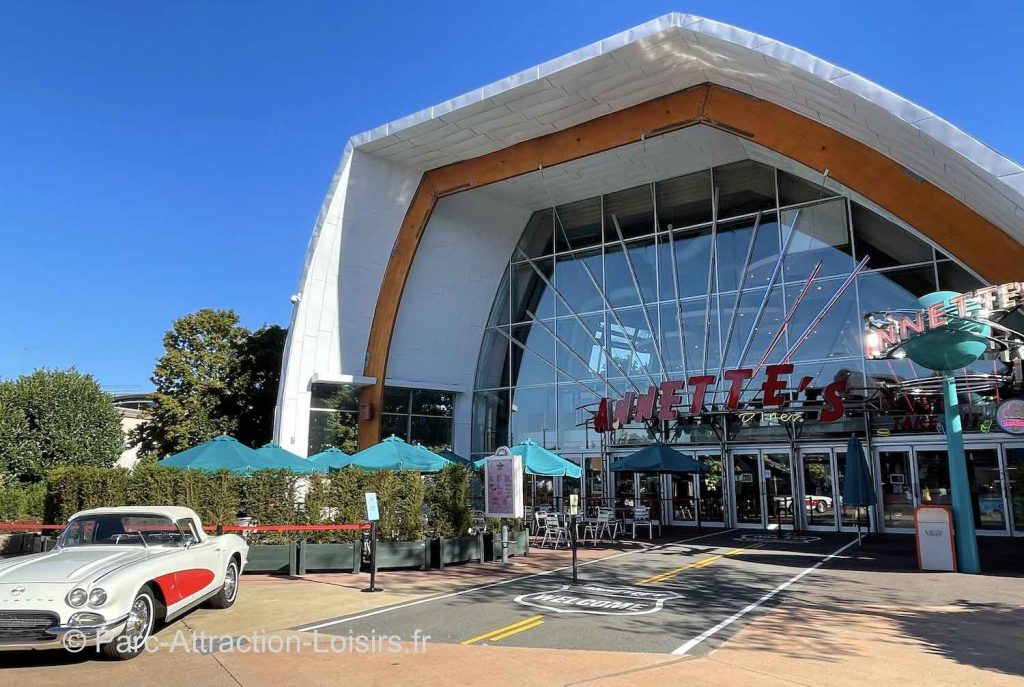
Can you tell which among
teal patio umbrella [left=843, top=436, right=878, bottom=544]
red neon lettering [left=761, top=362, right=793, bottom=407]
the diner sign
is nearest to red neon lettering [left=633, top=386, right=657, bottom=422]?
red neon lettering [left=761, top=362, right=793, bottom=407]

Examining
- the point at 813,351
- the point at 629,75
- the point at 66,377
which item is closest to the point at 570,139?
the point at 629,75

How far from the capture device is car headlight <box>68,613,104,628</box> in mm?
6508

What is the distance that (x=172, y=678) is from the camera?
6.35 metres

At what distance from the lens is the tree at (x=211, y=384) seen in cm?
2978

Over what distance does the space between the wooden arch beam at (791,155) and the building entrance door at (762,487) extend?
8.19 meters

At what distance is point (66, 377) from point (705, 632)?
921 inches

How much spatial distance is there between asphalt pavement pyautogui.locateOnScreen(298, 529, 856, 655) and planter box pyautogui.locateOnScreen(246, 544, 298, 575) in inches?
151

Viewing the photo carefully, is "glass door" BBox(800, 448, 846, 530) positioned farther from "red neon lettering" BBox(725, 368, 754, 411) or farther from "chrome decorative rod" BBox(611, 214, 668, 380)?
"chrome decorative rod" BBox(611, 214, 668, 380)

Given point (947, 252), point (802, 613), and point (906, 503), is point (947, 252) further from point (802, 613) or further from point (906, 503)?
point (802, 613)

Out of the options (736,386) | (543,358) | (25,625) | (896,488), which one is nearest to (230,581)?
(25,625)

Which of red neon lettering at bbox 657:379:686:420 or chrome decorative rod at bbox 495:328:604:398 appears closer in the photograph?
red neon lettering at bbox 657:379:686:420

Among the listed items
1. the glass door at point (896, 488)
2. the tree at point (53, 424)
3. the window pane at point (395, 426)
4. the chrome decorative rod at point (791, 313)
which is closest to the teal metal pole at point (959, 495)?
the glass door at point (896, 488)

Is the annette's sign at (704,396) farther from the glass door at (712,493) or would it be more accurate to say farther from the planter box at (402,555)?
the planter box at (402,555)

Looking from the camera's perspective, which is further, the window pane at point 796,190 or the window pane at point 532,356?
the window pane at point 532,356
